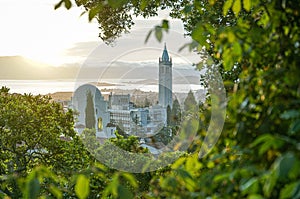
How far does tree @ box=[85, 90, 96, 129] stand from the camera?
619cm

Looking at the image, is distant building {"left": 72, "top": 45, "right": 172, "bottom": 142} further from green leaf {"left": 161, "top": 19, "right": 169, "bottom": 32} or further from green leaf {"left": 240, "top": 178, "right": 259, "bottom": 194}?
green leaf {"left": 240, "top": 178, "right": 259, "bottom": 194}

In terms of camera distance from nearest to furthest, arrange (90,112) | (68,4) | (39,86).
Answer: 1. (68,4)
2. (90,112)
3. (39,86)

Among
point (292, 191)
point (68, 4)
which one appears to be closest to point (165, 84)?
point (68, 4)

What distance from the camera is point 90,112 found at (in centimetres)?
657

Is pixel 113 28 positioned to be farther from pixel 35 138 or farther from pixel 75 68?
pixel 35 138

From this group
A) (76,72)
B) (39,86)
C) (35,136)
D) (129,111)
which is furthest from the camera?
(39,86)

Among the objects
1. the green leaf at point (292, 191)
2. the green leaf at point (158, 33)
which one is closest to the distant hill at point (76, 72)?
the green leaf at point (158, 33)

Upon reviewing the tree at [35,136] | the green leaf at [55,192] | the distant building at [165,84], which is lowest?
the tree at [35,136]

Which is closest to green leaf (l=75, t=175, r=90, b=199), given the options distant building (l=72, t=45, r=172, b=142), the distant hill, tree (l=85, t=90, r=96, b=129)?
distant building (l=72, t=45, r=172, b=142)

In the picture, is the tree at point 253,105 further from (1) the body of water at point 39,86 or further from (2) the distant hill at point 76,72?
(1) the body of water at point 39,86

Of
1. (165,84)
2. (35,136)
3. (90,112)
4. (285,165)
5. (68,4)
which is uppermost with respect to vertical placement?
(68,4)

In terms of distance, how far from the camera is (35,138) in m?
7.21

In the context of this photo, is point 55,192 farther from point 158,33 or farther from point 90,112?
point 90,112

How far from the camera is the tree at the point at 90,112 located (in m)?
6.19
